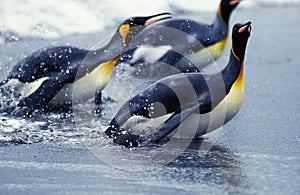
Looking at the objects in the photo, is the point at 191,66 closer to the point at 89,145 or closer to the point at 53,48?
the point at 53,48

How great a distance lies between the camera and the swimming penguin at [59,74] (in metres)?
5.32

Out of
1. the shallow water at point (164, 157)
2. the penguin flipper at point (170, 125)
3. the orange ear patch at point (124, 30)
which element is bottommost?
the shallow water at point (164, 157)

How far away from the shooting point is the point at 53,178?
348cm

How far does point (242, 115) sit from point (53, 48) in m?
1.49

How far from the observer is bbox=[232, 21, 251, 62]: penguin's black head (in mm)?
4277

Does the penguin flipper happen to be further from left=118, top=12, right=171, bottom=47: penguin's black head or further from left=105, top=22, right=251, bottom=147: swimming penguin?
left=118, top=12, right=171, bottom=47: penguin's black head

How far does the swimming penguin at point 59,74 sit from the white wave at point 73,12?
1.80m

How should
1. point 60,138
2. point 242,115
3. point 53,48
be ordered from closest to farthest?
point 60,138
point 242,115
point 53,48

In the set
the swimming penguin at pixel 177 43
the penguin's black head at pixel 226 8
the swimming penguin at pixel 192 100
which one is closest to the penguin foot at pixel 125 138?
the swimming penguin at pixel 192 100

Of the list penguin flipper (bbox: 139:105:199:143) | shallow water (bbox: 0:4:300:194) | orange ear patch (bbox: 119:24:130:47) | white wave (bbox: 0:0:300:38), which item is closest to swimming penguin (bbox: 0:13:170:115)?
orange ear patch (bbox: 119:24:130:47)

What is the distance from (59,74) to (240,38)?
5.07 ft

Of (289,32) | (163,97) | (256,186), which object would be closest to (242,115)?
(163,97)

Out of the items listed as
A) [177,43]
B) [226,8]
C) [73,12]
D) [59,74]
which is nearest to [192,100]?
[59,74]

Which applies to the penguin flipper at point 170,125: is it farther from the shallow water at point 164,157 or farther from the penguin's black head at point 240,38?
the penguin's black head at point 240,38
